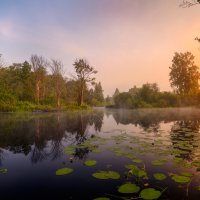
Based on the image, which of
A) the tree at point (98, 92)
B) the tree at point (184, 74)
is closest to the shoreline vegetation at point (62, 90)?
the tree at point (184, 74)

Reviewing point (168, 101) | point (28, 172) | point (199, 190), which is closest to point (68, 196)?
point (28, 172)

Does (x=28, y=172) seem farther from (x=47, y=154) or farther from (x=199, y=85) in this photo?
(x=199, y=85)

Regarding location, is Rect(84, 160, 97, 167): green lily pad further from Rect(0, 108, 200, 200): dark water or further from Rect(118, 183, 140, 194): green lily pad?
Rect(118, 183, 140, 194): green lily pad

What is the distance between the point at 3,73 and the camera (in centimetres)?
4875

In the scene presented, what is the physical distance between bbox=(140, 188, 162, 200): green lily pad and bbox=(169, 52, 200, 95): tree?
65418mm

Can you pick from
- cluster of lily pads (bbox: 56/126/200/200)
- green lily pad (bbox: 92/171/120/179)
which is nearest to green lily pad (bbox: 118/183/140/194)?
cluster of lily pads (bbox: 56/126/200/200)

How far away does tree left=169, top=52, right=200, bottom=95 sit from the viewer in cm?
6275

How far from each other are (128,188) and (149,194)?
47cm

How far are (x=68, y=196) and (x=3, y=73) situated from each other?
Answer: 170ft

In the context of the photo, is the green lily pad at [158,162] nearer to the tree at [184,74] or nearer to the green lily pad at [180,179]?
the green lily pad at [180,179]

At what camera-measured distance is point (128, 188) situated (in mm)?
3965

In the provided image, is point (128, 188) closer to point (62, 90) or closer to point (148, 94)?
point (62, 90)

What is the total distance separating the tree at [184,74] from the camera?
206 ft

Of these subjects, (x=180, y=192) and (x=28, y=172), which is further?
(x=28, y=172)
